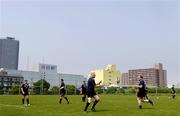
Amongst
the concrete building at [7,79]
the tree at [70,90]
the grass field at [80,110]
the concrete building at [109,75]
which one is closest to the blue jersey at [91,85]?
the grass field at [80,110]

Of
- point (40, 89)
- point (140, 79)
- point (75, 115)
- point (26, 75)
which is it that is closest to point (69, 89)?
point (40, 89)

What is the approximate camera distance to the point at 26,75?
16225 centimetres

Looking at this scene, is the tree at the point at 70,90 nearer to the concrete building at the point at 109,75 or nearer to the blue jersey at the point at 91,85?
the blue jersey at the point at 91,85

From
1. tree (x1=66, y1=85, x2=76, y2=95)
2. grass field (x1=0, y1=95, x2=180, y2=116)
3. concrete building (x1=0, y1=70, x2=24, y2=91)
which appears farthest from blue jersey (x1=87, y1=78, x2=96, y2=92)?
concrete building (x1=0, y1=70, x2=24, y2=91)

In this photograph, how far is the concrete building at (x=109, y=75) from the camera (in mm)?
183625

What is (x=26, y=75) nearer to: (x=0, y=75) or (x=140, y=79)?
(x=0, y=75)

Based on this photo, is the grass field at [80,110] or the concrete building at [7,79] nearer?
the grass field at [80,110]

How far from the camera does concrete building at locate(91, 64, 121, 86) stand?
602 ft

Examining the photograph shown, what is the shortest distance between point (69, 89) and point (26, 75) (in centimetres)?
8517

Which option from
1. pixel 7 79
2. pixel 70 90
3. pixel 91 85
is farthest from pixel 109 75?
pixel 91 85

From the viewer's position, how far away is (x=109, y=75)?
7347 inches

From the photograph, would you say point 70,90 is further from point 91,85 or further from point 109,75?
point 109,75

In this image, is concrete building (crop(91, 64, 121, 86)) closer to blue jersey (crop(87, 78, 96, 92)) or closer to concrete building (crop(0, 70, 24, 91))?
concrete building (crop(0, 70, 24, 91))

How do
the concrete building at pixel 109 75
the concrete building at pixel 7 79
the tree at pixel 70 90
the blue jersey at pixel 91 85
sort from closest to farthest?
the blue jersey at pixel 91 85, the tree at pixel 70 90, the concrete building at pixel 7 79, the concrete building at pixel 109 75
